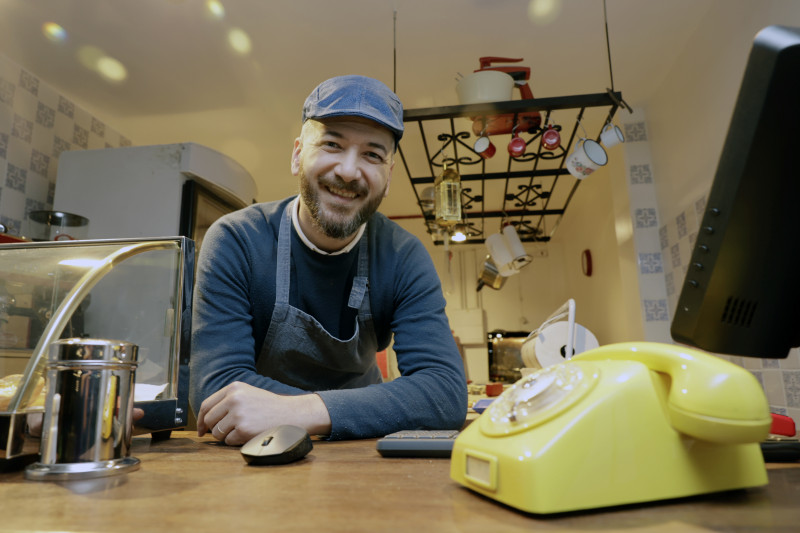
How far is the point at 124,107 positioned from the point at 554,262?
14.4 ft

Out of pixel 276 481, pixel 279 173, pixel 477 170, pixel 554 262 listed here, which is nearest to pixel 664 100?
pixel 477 170

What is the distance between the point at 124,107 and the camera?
279 centimetres

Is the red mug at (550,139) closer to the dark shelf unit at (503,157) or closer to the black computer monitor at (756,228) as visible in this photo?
the dark shelf unit at (503,157)

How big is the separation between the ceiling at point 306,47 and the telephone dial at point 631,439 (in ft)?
6.41

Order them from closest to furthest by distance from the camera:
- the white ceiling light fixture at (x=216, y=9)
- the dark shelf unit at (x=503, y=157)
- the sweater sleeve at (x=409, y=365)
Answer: the sweater sleeve at (x=409, y=365), the dark shelf unit at (x=503, y=157), the white ceiling light fixture at (x=216, y=9)

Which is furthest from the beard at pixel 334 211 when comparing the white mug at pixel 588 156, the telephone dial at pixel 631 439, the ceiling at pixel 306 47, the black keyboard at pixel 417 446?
the ceiling at pixel 306 47

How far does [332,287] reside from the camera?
1.15 metres

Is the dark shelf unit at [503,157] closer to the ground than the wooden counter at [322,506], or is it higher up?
higher up

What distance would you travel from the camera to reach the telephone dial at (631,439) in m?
0.34

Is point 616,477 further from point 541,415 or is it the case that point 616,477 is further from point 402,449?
point 402,449

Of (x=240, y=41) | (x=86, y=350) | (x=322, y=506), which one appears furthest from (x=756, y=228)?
(x=240, y=41)

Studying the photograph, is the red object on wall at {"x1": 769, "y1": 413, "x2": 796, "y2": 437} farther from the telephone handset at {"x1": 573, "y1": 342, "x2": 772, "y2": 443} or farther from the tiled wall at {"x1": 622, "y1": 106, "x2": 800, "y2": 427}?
the tiled wall at {"x1": 622, "y1": 106, "x2": 800, "y2": 427}

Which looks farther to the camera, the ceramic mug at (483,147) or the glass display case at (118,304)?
the ceramic mug at (483,147)

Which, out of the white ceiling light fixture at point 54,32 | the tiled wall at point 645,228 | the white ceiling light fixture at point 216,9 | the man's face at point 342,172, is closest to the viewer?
A: the man's face at point 342,172
